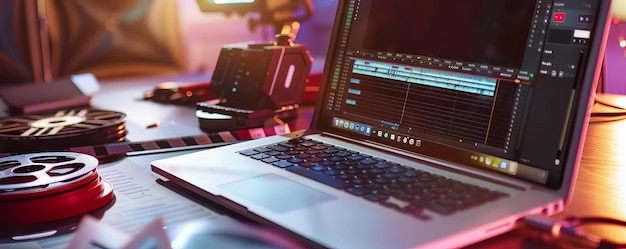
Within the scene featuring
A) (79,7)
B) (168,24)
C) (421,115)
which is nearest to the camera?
(421,115)

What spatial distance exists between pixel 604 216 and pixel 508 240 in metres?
0.15

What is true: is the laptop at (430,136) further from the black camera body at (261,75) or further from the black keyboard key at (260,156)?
the black camera body at (261,75)

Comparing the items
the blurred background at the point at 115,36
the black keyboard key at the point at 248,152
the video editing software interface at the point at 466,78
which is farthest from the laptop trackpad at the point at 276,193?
the blurred background at the point at 115,36

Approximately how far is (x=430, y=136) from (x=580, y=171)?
236 mm

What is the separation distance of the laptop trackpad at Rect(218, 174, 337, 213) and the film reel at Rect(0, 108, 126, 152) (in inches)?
16.3

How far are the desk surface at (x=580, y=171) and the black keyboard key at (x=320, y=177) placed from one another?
0.45 ft

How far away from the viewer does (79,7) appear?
3.30 metres

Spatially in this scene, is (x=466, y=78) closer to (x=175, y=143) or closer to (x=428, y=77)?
(x=428, y=77)

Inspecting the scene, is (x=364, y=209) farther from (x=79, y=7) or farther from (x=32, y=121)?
(x=79, y=7)

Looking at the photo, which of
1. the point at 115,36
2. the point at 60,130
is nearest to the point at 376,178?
the point at 60,130

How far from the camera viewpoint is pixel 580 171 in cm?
87

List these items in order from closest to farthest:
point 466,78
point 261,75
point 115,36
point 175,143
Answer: point 466,78 → point 175,143 → point 261,75 → point 115,36

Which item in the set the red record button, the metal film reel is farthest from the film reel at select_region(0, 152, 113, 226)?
the red record button

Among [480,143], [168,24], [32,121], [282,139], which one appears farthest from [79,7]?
[480,143]
